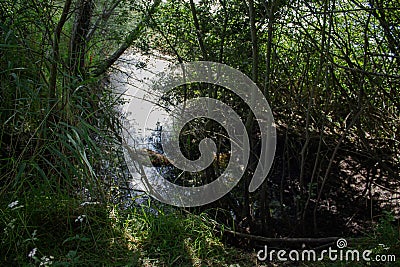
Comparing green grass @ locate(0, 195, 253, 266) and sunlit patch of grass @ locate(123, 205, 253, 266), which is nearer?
green grass @ locate(0, 195, 253, 266)

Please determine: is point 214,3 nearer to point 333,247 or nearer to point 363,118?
point 363,118

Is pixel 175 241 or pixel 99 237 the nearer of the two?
pixel 99 237

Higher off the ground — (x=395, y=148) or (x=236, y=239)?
(x=395, y=148)

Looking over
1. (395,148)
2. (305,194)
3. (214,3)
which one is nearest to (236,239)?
(305,194)

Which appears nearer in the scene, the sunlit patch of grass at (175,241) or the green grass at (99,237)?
the green grass at (99,237)

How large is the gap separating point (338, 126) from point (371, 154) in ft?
1.10

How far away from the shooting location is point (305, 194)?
3.35 metres

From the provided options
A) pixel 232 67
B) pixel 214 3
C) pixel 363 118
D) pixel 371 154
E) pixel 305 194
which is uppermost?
pixel 214 3

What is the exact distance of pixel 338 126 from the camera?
10.8 feet

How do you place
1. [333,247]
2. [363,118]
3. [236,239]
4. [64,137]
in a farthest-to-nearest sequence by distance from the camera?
[363,118], [236,239], [333,247], [64,137]

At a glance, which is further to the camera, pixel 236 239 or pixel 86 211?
pixel 236 239

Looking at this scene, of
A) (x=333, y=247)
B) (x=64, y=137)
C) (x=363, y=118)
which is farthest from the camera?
(x=363, y=118)

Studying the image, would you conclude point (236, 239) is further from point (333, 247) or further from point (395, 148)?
point (395, 148)

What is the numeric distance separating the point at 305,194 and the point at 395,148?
744 mm
